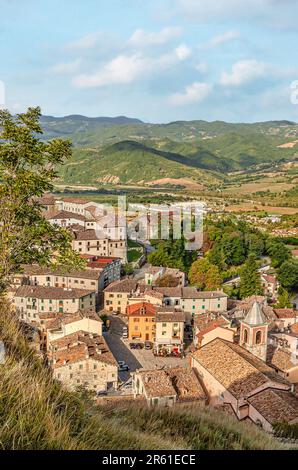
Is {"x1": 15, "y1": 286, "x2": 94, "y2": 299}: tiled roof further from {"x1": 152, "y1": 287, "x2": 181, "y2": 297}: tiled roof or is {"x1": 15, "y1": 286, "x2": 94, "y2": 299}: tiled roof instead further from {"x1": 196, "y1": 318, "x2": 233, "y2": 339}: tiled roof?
{"x1": 196, "y1": 318, "x2": 233, "y2": 339}: tiled roof

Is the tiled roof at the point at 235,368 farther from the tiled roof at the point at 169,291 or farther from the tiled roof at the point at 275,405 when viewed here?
the tiled roof at the point at 169,291

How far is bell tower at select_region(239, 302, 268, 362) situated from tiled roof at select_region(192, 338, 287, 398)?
64 centimetres

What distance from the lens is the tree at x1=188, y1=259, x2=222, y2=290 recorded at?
3831cm

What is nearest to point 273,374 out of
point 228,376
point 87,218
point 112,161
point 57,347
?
point 228,376

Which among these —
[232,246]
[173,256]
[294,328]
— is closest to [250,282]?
[173,256]

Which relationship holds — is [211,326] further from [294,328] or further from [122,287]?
[122,287]

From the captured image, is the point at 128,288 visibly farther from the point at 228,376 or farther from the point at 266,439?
the point at 266,439

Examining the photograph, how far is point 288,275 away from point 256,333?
62.7ft

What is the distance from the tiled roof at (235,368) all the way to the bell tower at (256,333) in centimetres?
64

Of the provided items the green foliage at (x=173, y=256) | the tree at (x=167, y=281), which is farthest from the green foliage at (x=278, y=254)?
the tree at (x=167, y=281)

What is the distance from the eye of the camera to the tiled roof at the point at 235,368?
55.8 feet

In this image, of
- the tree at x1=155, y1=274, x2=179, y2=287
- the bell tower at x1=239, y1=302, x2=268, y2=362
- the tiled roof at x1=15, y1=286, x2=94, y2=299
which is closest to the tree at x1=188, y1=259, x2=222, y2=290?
the tree at x1=155, y1=274, x2=179, y2=287

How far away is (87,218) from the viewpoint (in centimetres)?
5244

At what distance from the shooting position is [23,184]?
725cm
